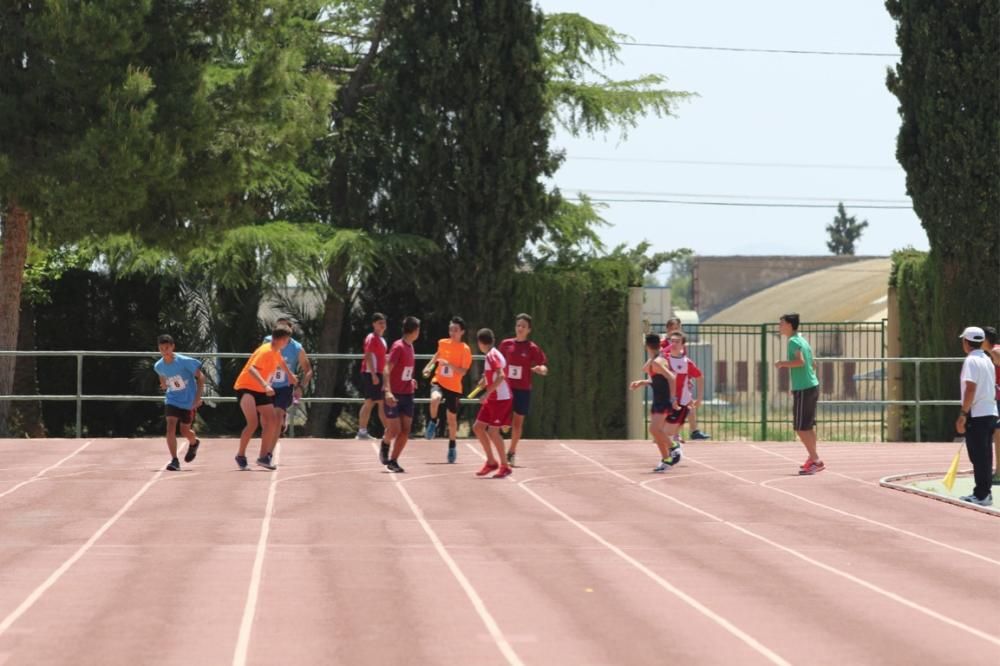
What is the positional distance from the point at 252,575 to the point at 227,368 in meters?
20.7

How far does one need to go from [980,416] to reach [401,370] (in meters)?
6.64

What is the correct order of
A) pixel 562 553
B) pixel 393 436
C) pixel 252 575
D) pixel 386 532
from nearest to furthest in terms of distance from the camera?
Result: 1. pixel 252 575
2. pixel 562 553
3. pixel 386 532
4. pixel 393 436

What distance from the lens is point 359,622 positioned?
10.3 metres

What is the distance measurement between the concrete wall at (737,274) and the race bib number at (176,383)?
87.1 metres

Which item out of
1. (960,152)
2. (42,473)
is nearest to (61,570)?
(42,473)

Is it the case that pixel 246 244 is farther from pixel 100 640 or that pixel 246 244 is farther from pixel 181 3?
pixel 100 640

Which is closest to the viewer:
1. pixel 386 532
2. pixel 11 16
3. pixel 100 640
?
pixel 100 640

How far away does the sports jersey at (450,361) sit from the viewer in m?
21.2

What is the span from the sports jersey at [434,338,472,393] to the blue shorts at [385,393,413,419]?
1.02m

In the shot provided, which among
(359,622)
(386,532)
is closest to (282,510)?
(386,532)

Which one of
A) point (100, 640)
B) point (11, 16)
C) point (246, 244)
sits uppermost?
point (11, 16)

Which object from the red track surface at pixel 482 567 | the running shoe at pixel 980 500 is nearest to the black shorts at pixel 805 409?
the red track surface at pixel 482 567

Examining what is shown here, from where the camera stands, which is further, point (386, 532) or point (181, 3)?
point (181, 3)

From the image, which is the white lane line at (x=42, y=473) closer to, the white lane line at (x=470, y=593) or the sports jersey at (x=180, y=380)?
the sports jersey at (x=180, y=380)
